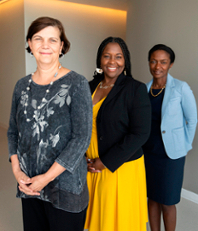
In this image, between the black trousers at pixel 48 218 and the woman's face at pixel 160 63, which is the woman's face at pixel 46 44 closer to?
the black trousers at pixel 48 218

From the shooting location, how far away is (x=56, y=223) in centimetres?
125

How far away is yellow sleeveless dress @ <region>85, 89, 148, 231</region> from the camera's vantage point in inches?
67.4

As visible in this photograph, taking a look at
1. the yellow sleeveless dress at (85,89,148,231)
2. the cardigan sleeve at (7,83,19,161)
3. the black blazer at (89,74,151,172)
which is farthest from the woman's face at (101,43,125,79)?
the cardigan sleeve at (7,83,19,161)

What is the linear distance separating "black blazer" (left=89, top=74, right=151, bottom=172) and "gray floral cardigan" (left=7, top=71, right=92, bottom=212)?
1.38 ft

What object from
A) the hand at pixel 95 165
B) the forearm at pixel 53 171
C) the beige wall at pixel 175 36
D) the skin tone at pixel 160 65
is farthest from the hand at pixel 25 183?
the beige wall at pixel 175 36

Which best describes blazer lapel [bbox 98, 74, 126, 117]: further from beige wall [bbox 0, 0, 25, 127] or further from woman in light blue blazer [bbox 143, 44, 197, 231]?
beige wall [bbox 0, 0, 25, 127]

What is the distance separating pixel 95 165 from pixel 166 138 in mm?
781

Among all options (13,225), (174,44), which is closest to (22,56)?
(174,44)

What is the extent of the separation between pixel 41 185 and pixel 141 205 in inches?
38.6

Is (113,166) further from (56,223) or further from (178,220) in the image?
(178,220)

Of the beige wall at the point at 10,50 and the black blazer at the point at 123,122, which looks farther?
the beige wall at the point at 10,50

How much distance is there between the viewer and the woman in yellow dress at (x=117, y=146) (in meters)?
1.63

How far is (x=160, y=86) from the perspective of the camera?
2254 millimetres

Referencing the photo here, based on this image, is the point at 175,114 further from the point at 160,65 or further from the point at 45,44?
the point at 45,44
